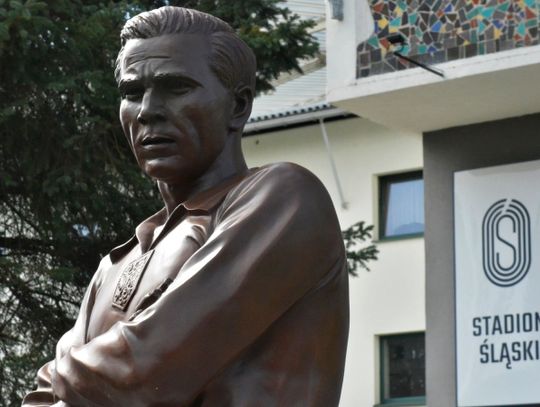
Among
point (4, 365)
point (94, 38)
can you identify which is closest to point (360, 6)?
point (94, 38)

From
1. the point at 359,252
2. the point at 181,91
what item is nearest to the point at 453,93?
the point at 359,252

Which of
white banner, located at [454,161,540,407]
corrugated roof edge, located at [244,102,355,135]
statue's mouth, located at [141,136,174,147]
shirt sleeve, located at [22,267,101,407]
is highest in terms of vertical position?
corrugated roof edge, located at [244,102,355,135]

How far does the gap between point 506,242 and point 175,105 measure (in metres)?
13.9

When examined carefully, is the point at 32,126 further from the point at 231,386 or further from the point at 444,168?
the point at 231,386

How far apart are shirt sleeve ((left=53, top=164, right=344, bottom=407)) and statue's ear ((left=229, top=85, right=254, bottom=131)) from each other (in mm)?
318

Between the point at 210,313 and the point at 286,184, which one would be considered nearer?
the point at 210,313

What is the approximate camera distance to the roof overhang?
1700 cm

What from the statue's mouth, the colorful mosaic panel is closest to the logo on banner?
the colorful mosaic panel

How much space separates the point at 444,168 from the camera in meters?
19.3

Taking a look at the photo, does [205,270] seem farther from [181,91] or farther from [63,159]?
[63,159]

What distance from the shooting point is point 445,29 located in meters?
17.4

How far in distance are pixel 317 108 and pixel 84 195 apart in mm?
14966

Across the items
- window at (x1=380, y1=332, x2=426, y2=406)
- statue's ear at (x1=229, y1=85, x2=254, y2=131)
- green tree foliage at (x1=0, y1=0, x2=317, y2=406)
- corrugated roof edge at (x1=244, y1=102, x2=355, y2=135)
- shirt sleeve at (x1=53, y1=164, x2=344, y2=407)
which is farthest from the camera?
corrugated roof edge at (x1=244, y1=102, x2=355, y2=135)

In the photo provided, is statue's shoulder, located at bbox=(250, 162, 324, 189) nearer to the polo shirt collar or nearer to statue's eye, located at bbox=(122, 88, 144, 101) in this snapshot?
the polo shirt collar
